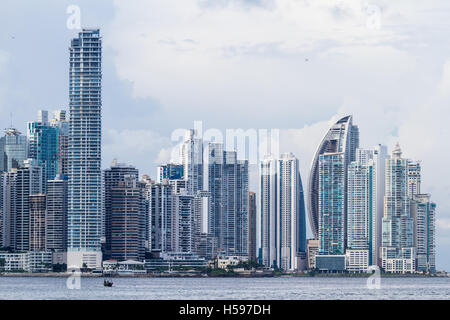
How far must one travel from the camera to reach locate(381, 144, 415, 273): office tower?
209ft

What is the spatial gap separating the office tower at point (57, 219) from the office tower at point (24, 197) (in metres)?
1.49

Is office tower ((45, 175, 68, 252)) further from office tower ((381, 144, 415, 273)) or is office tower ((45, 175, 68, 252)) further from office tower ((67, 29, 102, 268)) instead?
office tower ((381, 144, 415, 273))

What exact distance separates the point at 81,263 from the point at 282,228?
14.7 meters

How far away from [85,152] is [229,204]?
33.4 ft

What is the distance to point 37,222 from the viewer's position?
64.1m

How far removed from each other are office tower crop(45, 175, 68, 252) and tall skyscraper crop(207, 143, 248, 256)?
397 inches

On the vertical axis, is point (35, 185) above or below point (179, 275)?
above

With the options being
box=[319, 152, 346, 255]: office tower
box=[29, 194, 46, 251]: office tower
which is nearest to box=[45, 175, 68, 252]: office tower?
box=[29, 194, 46, 251]: office tower

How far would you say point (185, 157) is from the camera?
5519 centimetres

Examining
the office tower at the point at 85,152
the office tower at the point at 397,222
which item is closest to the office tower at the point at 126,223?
the office tower at the point at 85,152

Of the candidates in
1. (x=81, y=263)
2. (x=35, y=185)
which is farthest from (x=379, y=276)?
(x=35, y=185)
